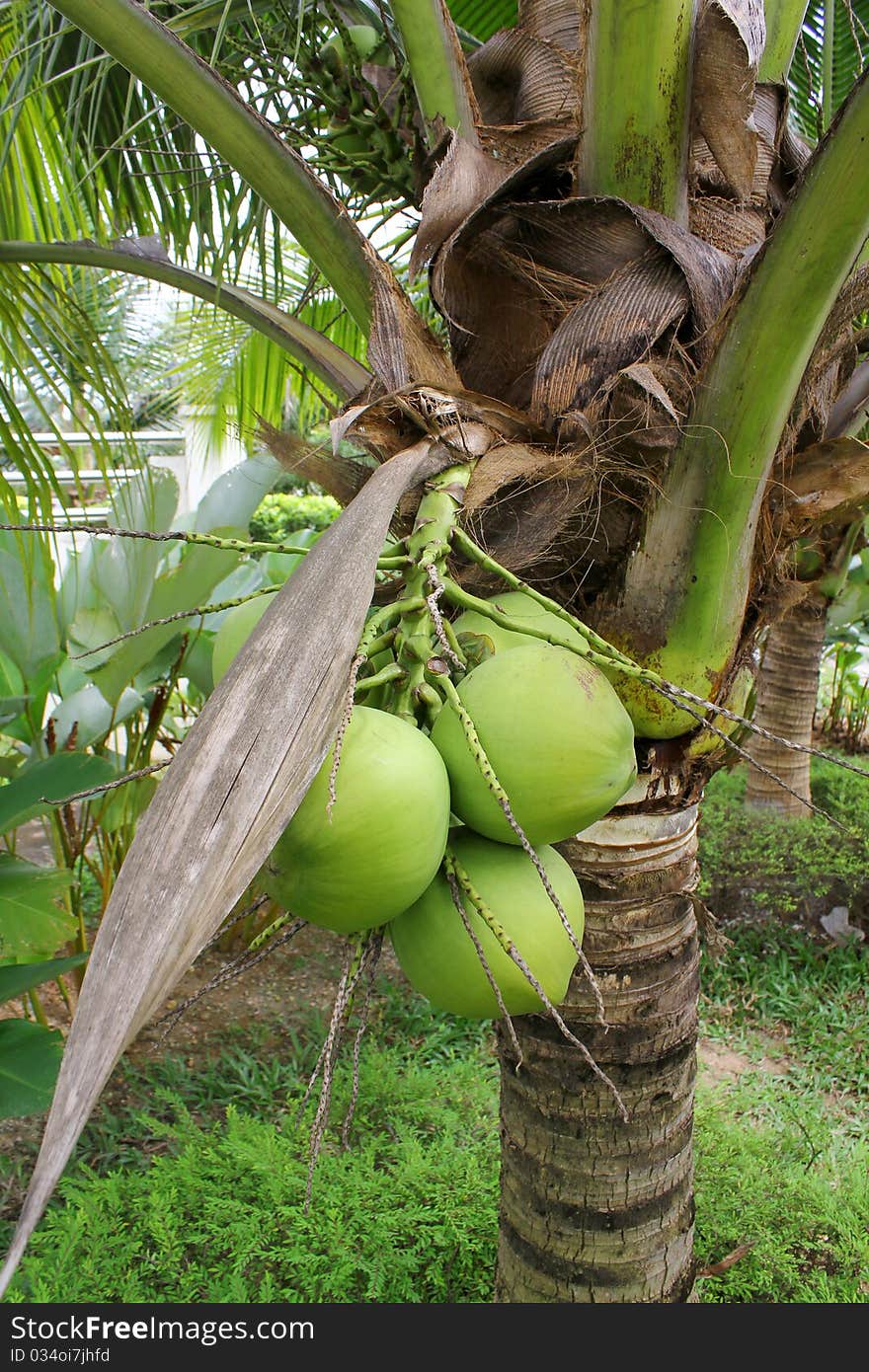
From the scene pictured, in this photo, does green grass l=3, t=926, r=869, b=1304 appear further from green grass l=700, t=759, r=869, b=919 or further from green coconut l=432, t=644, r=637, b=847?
green coconut l=432, t=644, r=637, b=847

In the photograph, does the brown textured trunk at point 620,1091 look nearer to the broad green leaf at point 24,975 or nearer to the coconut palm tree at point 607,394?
the coconut palm tree at point 607,394

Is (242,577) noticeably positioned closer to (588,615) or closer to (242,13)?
(242,13)

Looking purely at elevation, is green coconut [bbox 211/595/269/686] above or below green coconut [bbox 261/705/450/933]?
above

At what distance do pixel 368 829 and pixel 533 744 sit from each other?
168 millimetres

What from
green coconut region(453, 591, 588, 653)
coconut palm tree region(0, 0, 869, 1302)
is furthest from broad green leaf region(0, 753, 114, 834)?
green coconut region(453, 591, 588, 653)

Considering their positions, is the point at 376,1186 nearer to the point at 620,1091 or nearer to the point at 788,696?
the point at 620,1091

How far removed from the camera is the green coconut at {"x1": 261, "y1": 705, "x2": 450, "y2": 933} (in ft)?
2.44

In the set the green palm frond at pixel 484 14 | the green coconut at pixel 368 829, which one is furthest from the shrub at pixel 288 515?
the green coconut at pixel 368 829

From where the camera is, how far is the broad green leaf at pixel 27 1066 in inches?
81.7

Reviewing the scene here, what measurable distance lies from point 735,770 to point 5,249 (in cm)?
461

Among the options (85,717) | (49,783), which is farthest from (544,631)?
(85,717)

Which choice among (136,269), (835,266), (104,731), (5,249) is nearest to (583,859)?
(835,266)

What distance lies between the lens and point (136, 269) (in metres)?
1.80

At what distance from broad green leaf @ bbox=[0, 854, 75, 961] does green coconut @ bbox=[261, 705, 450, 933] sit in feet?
5.58
